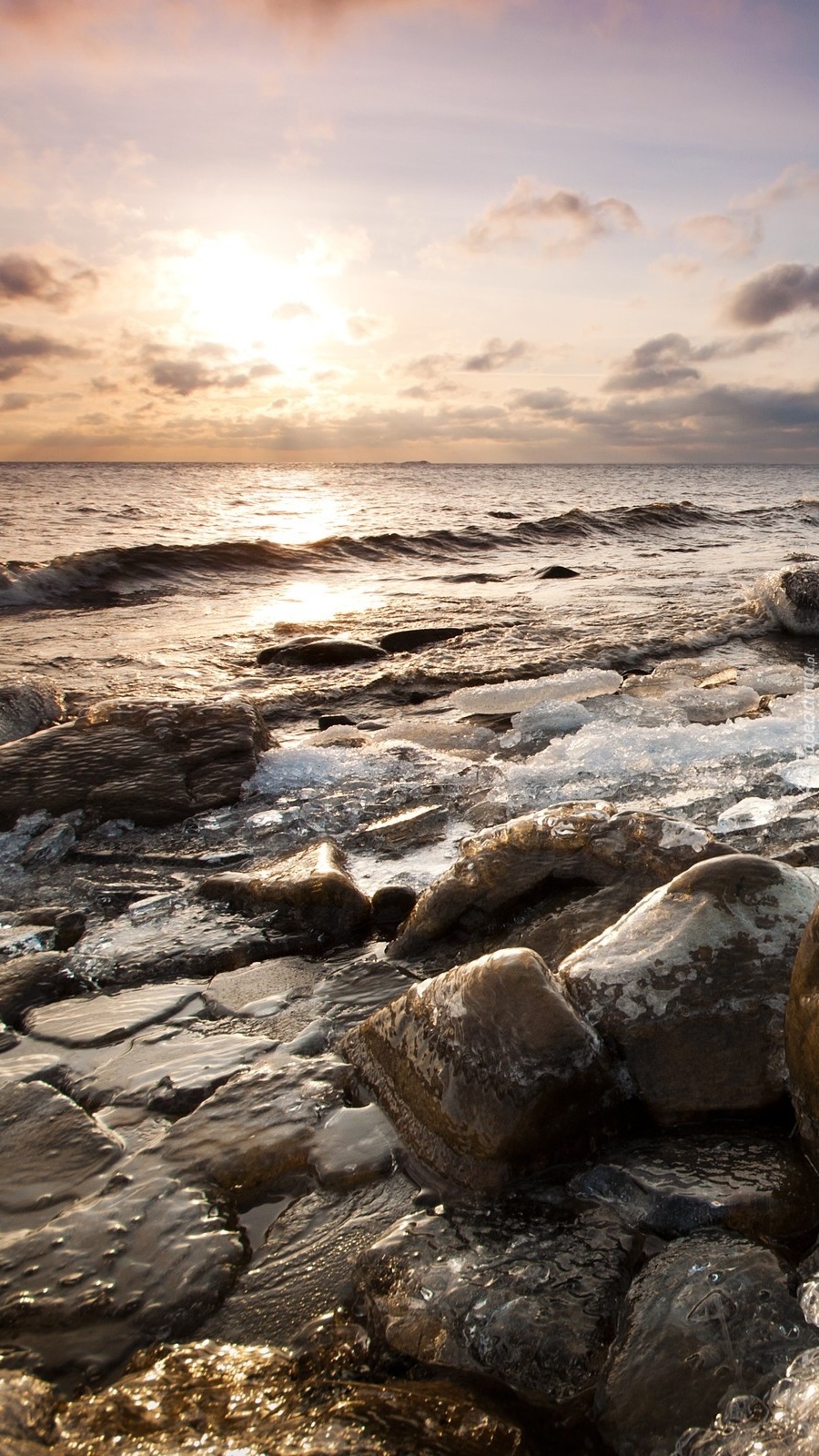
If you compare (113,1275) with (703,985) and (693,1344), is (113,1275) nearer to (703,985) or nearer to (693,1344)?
(693,1344)

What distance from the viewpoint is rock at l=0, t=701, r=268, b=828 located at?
4.25 metres

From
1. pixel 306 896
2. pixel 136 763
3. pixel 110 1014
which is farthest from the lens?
pixel 136 763

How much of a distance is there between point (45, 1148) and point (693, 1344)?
4.75 ft

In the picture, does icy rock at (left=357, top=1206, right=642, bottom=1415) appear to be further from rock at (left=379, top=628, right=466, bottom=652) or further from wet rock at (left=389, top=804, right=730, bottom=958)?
rock at (left=379, top=628, right=466, bottom=652)

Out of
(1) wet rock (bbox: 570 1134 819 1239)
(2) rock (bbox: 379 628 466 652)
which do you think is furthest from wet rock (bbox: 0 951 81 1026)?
(2) rock (bbox: 379 628 466 652)

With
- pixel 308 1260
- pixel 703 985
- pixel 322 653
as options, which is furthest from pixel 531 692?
pixel 308 1260

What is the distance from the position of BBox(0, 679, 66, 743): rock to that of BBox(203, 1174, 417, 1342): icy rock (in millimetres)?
4140

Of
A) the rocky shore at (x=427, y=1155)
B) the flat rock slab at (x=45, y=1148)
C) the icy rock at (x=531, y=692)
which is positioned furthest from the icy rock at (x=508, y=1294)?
the icy rock at (x=531, y=692)

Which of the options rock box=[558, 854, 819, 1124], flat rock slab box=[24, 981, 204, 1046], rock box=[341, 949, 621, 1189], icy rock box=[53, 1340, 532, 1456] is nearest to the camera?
icy rock box=[53, 1340, 532, 1456]

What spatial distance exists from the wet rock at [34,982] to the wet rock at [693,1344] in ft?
6.19

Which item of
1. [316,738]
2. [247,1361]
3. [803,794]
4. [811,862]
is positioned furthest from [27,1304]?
[316,738]

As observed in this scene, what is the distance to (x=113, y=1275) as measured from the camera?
1.71 metres

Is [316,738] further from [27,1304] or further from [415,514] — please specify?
[415,514]

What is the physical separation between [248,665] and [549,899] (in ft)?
17.8
